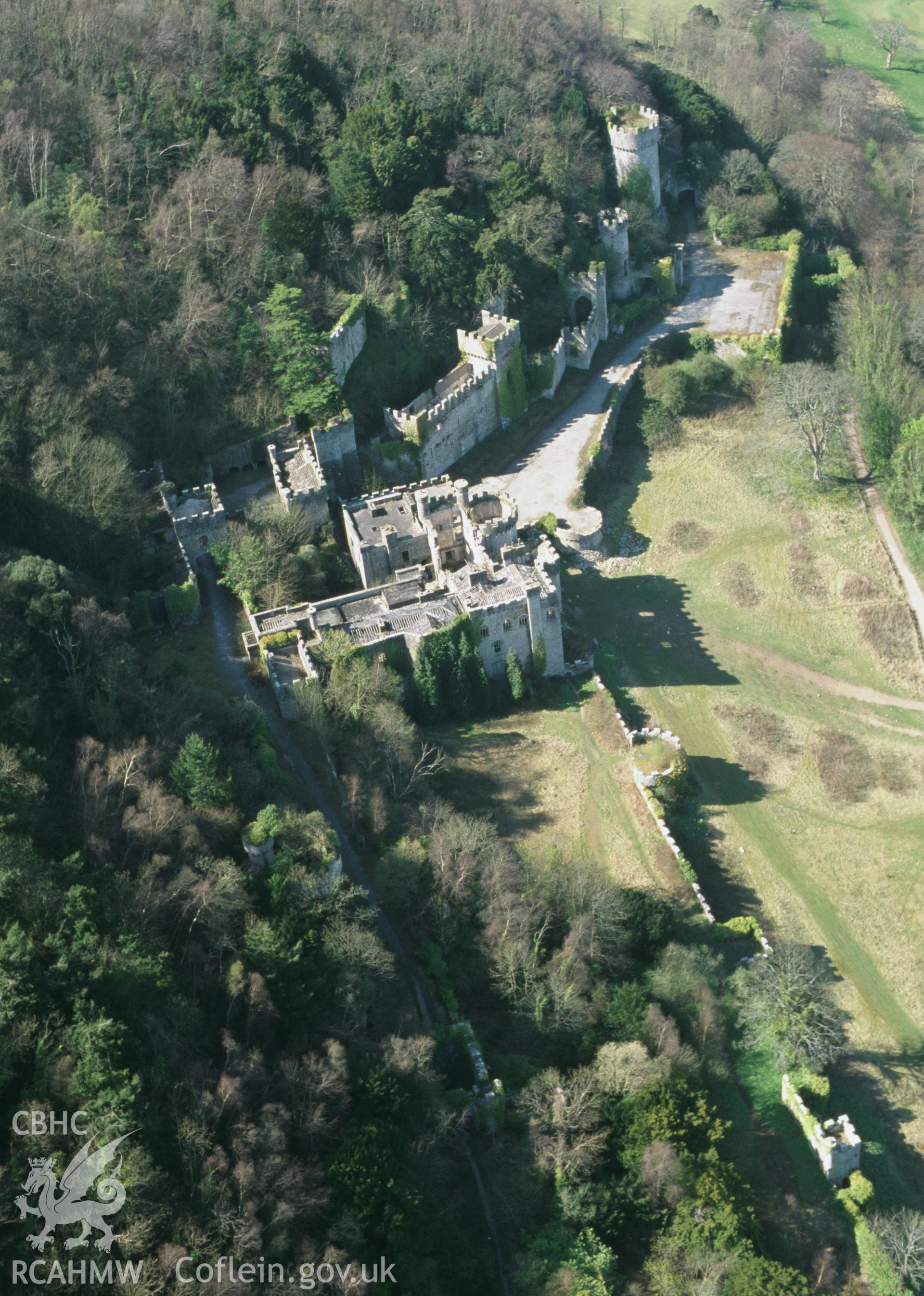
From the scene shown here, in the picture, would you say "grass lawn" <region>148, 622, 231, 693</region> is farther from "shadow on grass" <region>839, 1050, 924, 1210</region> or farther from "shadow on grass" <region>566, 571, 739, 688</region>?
"shadow on grass" <region>839, 1050, 924, 1210</region>

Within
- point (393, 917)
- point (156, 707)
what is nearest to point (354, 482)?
point (156, 707)

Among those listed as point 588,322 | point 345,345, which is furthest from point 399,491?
point 588,322

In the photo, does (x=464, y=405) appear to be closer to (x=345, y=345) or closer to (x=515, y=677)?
(x=345, y=345)

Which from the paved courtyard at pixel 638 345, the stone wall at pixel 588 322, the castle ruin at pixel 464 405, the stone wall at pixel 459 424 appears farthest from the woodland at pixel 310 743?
the stone wall at pixel 459 424

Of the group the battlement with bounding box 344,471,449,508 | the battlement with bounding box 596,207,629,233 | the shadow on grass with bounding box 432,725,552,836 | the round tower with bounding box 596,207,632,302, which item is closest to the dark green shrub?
the round tower with bounding box 596,207,632,302

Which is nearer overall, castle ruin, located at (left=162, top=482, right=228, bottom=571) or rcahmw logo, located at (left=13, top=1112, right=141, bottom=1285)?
rcahmw logo, located at (left=13, top=1112, right=141, bottom=1285)

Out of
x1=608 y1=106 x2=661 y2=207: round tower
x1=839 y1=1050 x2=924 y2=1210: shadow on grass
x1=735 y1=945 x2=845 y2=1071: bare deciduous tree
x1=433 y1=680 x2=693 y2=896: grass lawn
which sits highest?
x1=608 y1=106 x2=661 y2=207: round tower

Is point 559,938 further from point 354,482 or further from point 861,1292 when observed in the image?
point 354,482
